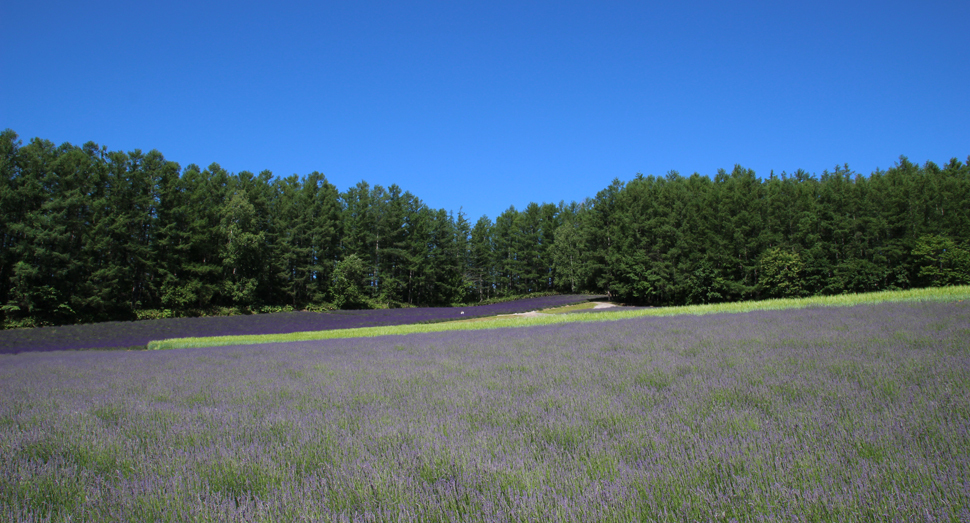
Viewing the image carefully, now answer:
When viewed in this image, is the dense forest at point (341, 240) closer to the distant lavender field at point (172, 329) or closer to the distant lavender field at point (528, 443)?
the distant lavender field at point (172, 329)

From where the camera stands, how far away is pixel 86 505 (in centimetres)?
286

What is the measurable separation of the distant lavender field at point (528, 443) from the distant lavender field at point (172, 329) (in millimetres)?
17737

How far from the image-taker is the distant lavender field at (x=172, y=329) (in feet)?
68.0

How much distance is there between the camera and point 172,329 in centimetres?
2505

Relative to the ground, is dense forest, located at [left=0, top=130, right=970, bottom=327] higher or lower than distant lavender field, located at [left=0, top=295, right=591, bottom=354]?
higher

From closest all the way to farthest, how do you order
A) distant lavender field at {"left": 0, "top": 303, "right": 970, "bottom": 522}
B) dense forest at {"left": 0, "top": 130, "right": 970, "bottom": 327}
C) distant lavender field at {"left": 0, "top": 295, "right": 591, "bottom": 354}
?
distant lavender field at {"left": 0, "top": 303, "right": 970, "bottom": 522} → distant lavender field at {"left": 0, "top": 295, "right": 591, "bottom": 354} → dense forest at {"left": 0, "top": 130, "right": 970, "bottom": 327}

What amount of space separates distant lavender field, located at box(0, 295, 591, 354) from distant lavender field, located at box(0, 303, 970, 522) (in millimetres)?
17737

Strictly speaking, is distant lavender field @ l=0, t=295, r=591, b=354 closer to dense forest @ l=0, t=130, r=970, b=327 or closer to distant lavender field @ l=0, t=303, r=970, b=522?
dense forest @ l=0, t=130, r=970, b=327

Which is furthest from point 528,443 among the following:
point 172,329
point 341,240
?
point 341,240

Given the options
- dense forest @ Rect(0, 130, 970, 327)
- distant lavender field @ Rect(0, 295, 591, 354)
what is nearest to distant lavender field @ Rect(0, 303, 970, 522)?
distant lavender field @ Rect(0, 295, 591, 354)

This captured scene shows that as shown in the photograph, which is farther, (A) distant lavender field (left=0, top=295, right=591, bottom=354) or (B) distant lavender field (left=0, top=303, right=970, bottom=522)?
(A) distant lavender field (left=0, top=295, right=591, bottom=354)

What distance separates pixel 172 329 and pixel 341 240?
98.3 feet

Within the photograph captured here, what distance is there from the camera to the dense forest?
31734 mm

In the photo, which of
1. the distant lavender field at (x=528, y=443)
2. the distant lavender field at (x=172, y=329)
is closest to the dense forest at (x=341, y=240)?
the distant lavender field at (x=172, y=329)
